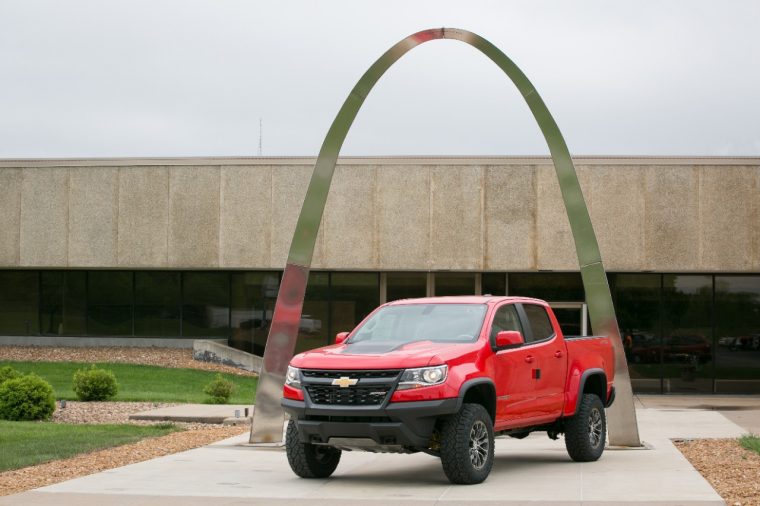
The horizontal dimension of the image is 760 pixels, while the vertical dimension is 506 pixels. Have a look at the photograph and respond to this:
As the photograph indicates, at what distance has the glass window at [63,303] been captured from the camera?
3697 cm

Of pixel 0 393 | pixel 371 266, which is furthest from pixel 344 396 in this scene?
pixel 371 266

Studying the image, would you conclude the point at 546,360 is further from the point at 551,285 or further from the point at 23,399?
the point at 551,285

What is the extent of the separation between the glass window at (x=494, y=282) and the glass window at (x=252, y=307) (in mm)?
6409

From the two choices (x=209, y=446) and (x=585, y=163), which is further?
(x=585, y=163)

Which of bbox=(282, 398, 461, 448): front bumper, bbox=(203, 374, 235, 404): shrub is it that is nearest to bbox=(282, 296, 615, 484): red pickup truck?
bbox=(282, 398, 461, 448): front bumper

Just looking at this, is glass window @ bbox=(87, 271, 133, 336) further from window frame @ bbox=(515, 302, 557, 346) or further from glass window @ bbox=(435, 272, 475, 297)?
window frame @ bbox=(515, 302, 557, 346)

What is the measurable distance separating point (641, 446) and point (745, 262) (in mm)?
18088

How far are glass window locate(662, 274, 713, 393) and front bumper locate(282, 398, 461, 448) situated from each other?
24070 mm

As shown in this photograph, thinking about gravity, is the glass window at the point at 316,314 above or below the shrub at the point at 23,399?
above

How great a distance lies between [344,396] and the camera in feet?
37.6

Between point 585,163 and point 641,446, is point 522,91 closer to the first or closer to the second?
point 641,446

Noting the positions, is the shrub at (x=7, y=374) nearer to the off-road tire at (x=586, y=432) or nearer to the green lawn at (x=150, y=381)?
the green lawn at (x=150, y=381)

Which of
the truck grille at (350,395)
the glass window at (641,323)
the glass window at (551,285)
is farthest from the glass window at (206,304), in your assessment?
the truck grille at (350,395)

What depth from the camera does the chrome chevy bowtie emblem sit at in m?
11.4
